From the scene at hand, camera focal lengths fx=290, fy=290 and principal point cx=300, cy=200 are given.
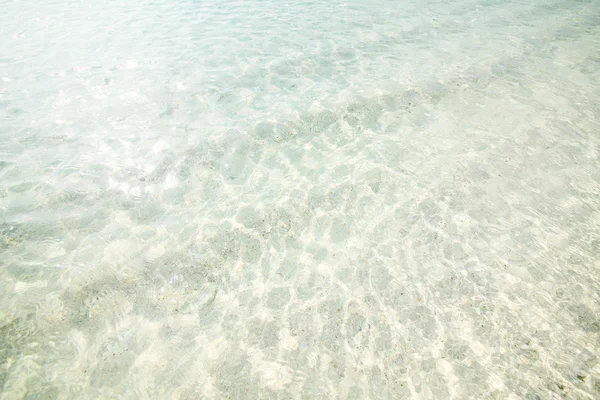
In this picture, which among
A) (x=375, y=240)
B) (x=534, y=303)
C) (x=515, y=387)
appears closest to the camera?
(x=515, y=387)

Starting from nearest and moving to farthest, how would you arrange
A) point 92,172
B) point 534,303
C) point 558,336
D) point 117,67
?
point 558,336 < point 534,303 < point 92,172 < point 117,67

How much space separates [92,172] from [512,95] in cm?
954

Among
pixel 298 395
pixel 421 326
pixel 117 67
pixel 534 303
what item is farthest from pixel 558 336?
pixel 117 67

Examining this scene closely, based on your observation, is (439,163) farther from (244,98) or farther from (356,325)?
(244,98)

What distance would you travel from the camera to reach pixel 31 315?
3.62 m

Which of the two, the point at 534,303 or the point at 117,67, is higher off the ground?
the point at 117,67

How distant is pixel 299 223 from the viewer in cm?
463

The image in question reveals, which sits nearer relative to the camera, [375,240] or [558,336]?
[558,336]

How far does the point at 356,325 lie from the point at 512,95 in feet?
23.5

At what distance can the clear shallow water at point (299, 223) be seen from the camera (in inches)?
127

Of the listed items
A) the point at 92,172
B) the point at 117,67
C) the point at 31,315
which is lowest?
the point at 31,315

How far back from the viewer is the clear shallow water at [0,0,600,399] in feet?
10.6

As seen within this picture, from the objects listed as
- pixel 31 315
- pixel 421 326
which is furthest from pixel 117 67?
pixel 421 326

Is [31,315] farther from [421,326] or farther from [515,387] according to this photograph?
[515,387]
